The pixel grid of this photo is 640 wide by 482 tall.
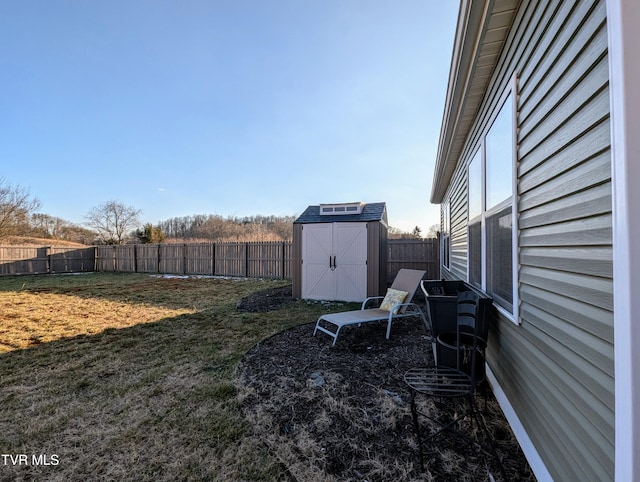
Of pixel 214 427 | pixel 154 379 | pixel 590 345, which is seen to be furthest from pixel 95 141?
pixel 590 345

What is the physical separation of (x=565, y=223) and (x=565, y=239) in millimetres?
72

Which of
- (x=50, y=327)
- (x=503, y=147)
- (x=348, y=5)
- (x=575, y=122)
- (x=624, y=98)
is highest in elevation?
(x=348, y=5)

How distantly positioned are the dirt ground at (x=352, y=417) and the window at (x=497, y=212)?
3.09 ft

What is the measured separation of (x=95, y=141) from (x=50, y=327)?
9966mm

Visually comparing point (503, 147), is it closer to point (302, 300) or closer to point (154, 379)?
point (154, 379)

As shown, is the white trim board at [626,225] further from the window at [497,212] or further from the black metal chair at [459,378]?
the window at [497,212]

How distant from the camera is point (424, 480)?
1.61m

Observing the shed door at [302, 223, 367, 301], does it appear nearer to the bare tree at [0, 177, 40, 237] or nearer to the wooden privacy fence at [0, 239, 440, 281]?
the wooden privacy fence at [0, 239, 440, 281]

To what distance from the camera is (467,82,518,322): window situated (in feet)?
6.54

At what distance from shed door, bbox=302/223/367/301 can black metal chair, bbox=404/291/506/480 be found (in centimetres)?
445

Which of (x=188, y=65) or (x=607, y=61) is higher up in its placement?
(x=188, y=65)

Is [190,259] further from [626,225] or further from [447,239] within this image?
[626,225]

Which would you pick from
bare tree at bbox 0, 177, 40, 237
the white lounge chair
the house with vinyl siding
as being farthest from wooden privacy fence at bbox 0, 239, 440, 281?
the house with vinyl siding

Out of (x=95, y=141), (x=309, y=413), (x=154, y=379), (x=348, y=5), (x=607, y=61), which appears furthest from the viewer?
(x=95, y=141)
